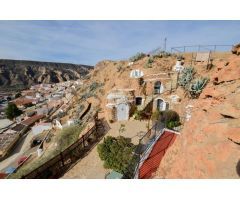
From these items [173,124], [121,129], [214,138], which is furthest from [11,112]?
[214,138]

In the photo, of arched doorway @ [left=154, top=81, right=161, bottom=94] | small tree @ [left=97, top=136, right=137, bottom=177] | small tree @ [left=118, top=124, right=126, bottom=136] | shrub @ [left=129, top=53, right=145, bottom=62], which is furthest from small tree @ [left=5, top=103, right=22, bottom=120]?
small tree @ [left=97, top=136, right=137, bottom=177]

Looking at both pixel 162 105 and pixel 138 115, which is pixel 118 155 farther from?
pixel 162 105

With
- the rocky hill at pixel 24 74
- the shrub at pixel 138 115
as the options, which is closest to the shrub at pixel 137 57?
the shrub at pixel 138 115

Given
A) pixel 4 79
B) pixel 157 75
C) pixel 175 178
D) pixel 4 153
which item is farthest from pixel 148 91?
Result: pixel 4 79

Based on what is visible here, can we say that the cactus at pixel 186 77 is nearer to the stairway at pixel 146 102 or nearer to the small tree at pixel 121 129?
the stairway at pixel 146 102

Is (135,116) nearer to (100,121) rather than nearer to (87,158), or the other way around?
(100,121)
